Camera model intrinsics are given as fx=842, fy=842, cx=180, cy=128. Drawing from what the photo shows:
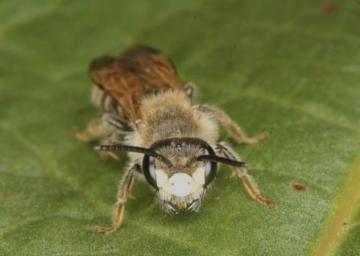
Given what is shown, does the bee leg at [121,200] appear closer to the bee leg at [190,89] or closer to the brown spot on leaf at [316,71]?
the bee leg at [190,89]

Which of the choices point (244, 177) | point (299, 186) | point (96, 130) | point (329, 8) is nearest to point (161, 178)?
point (244, 177)

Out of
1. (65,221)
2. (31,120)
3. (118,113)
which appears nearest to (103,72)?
(118,113)

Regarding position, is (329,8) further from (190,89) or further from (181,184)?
(181,184)

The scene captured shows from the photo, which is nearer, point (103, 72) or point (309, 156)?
point (309, 156)

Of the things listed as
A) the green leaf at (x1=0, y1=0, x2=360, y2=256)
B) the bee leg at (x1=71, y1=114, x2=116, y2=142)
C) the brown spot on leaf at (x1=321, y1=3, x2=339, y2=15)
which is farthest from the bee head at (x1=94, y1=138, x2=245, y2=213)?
the brown spot on leaf at (x1=321, y1=3, x2=339, y2=15)

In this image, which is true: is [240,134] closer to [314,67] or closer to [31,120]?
[314,67]
